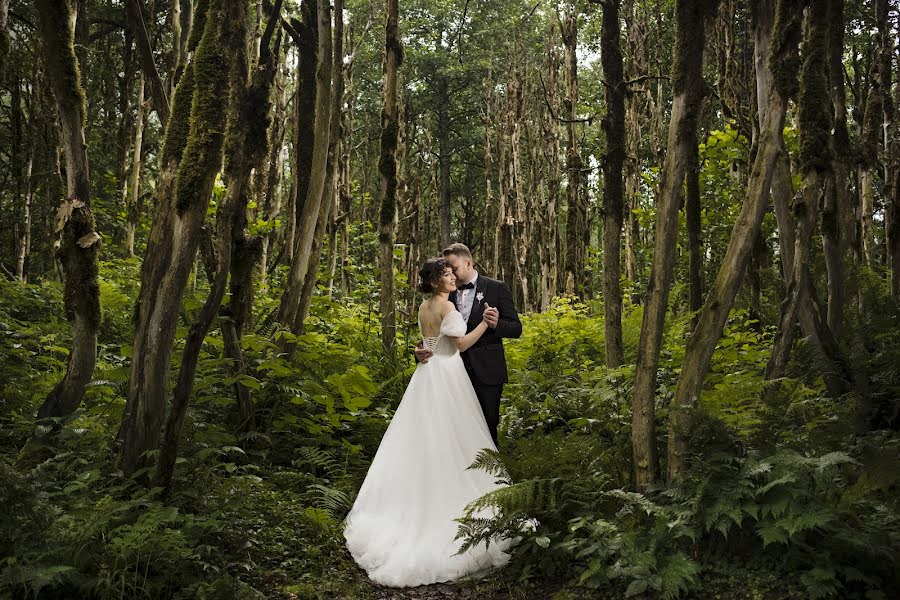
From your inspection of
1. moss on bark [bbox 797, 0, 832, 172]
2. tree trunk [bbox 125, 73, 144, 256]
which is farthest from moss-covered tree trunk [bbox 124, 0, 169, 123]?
tree trunk [bbox 125, 73, 144, 256]

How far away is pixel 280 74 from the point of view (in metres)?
15.5

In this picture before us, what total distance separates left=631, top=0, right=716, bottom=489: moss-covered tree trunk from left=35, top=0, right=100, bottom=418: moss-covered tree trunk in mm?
4192

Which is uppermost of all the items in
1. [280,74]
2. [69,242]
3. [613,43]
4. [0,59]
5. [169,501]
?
[280,74]

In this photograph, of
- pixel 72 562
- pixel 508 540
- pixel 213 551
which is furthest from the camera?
pixel 508 540

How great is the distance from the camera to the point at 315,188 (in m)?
7.66

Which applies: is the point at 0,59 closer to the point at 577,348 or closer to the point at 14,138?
the point at 577,348

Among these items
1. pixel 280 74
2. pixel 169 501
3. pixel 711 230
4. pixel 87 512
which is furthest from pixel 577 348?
pixel 280 74

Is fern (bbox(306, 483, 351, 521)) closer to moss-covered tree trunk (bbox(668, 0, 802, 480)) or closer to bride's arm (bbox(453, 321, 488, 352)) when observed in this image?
bride's arm (bbox(453, 321, 488, 352))

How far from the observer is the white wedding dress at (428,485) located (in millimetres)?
4520

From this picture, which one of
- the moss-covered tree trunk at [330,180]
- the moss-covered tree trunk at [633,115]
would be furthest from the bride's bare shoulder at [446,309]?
the moss-covered tree trunk at [633,115]

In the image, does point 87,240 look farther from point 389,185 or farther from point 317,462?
point 389,185

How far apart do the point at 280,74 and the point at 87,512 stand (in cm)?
1383

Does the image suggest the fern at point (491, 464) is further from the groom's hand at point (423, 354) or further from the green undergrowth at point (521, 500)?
the groom's hand at point (423, 354)

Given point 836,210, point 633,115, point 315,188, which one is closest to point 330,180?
point 315,188
